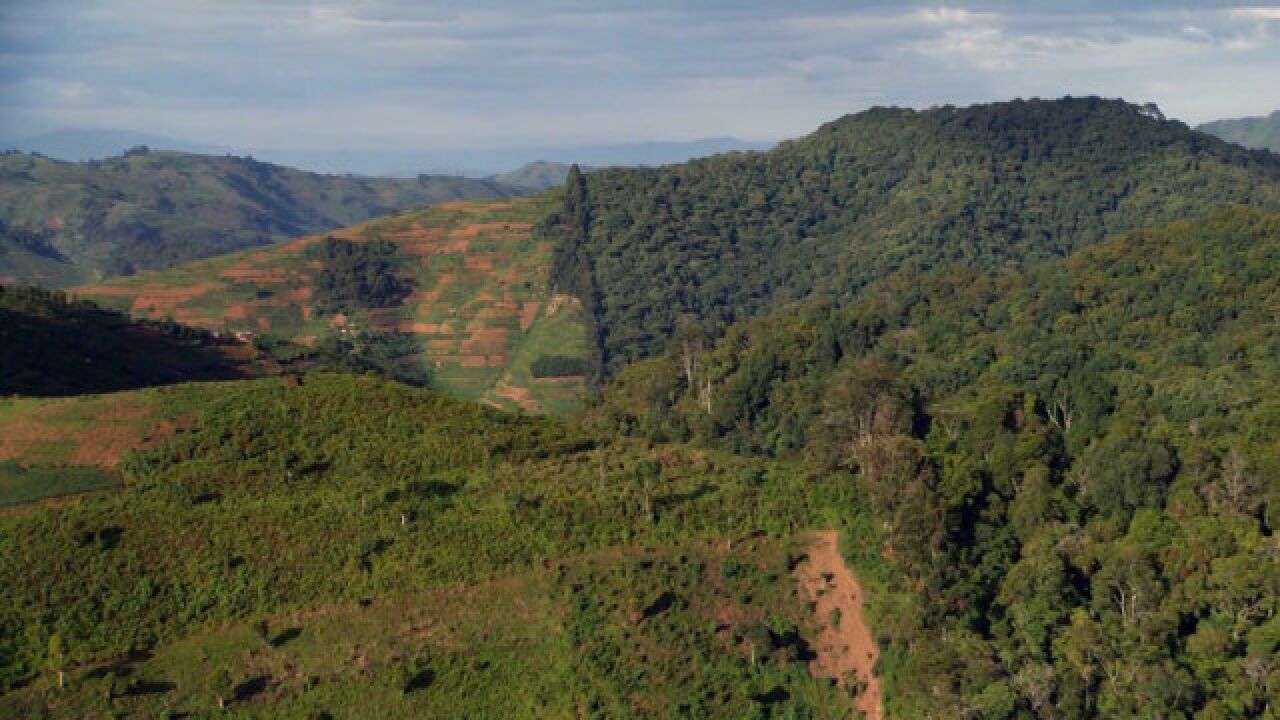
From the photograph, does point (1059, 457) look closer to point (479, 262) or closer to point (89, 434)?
point (89, 434)

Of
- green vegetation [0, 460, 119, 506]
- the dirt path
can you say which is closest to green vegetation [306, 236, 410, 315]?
green vegetation [0, 460, 119, 506]

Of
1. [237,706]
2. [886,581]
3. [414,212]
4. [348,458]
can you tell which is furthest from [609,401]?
[414,212]

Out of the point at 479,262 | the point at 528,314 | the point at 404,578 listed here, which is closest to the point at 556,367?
the point at 528,314

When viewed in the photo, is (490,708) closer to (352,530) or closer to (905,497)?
(352,530)

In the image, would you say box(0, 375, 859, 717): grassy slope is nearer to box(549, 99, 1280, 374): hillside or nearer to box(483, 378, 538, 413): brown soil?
box(483, 378, 538, 413): brown soil

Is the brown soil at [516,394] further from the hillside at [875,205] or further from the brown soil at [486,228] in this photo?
the brown soil at [486,228]

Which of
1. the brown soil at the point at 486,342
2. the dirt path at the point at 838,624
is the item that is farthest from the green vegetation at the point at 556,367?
the dirt path at the point at 838,624
